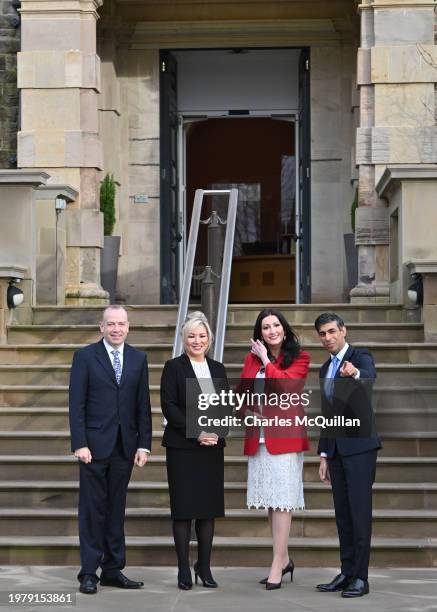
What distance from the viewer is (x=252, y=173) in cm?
2369

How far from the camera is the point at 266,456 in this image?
7.76 m

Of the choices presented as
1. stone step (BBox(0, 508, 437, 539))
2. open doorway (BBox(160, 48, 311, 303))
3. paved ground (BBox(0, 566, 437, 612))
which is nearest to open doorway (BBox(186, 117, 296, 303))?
open doorway (BBox(160, 48, 311, 303))

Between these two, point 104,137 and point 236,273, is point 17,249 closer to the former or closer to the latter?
point 104,137

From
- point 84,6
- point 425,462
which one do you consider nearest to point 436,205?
point 425,462

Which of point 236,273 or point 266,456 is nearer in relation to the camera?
point 266,456

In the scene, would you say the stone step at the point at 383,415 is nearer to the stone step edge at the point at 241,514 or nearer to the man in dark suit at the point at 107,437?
the stone step edge at the point at 241,514

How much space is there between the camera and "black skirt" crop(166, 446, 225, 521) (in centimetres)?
780

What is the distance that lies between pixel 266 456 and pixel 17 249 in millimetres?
4811

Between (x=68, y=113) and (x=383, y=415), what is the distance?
5.17 metres

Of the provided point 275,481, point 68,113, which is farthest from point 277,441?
point 68,113

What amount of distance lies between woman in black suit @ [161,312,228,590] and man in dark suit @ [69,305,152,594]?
19cm

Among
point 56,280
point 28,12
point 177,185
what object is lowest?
point 56,280

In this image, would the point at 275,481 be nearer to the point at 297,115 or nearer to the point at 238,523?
the point at 238,523

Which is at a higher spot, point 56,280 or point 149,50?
point 149,50
